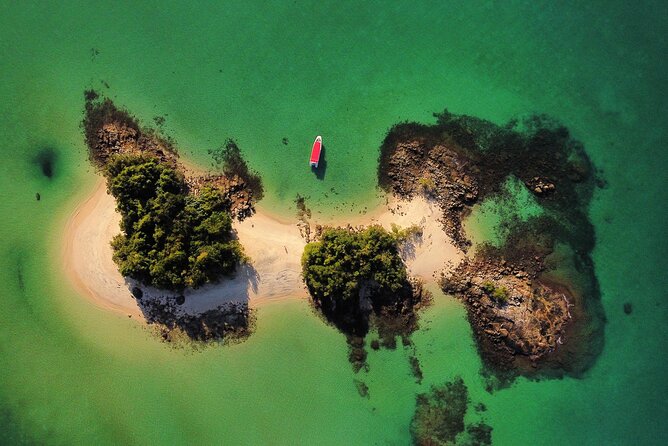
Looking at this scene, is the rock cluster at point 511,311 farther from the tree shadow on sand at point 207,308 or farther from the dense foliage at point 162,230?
the dense foliage at point 162,230

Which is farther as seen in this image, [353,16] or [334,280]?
[353,16]

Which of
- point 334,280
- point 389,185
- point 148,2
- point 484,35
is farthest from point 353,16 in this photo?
point 334,280

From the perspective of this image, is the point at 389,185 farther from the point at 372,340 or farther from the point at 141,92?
the point at 141,92

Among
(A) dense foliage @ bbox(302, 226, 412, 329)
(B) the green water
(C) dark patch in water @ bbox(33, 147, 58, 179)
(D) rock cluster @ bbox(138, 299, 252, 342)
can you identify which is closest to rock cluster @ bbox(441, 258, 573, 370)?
(B) the green water

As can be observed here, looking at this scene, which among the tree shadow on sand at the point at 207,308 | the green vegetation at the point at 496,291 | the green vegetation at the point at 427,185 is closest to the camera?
the green vegetation at the point at 496,291

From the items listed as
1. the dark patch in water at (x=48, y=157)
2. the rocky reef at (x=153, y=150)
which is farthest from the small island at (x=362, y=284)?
the dark patch in water at (x=48, y=157)

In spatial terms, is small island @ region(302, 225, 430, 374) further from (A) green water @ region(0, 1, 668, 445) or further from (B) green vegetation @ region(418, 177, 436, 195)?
(B) green vegetation @ region(418, 177, 436, 195)

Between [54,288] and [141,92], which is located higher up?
[141,92]
